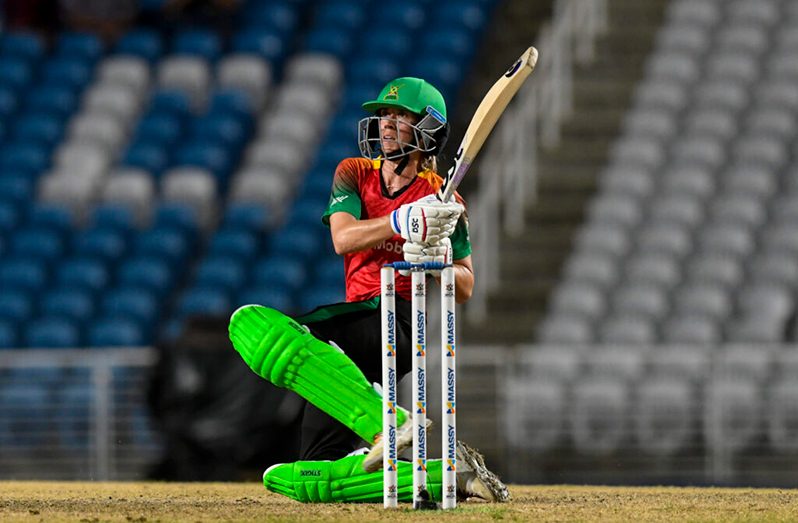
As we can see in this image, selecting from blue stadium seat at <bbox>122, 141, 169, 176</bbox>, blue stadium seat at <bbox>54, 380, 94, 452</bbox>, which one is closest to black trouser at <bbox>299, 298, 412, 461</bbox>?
blue stadium seat at <bbox>54, 380, 94, 452</bbox>

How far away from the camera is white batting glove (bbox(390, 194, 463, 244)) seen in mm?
6047

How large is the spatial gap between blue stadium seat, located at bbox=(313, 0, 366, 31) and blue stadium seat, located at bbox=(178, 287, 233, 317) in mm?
4350

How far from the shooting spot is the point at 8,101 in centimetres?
1769

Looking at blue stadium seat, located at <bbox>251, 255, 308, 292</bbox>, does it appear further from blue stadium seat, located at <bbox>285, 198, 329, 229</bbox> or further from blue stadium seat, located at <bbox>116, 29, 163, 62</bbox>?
blue stadium seat, located at <bbox>116, 29, 163, 62</bbox>

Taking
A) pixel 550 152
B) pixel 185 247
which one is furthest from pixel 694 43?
pixel 185 247

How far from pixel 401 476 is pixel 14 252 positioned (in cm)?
1008

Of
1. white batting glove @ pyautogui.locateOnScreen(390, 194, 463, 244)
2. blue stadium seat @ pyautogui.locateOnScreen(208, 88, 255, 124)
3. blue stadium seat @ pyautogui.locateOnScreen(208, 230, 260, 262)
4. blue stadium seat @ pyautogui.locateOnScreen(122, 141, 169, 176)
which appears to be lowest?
white batting glove @ pyautogui.locateOnScreen(390, 194, 463, 244)

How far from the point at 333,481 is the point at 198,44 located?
1205 cm

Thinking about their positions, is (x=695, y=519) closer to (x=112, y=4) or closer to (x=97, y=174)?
(x=97, y=174)

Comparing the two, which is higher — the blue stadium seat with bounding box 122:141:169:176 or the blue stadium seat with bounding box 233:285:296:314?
the blue stadium seat with bounding box 122:141:169:176

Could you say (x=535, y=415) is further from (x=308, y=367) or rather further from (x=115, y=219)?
(x=308, y=367)

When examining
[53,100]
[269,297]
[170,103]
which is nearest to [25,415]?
[269,297]

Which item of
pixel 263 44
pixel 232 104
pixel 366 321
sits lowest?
pixel 366 321

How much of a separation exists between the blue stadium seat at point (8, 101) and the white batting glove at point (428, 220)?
12310mm
